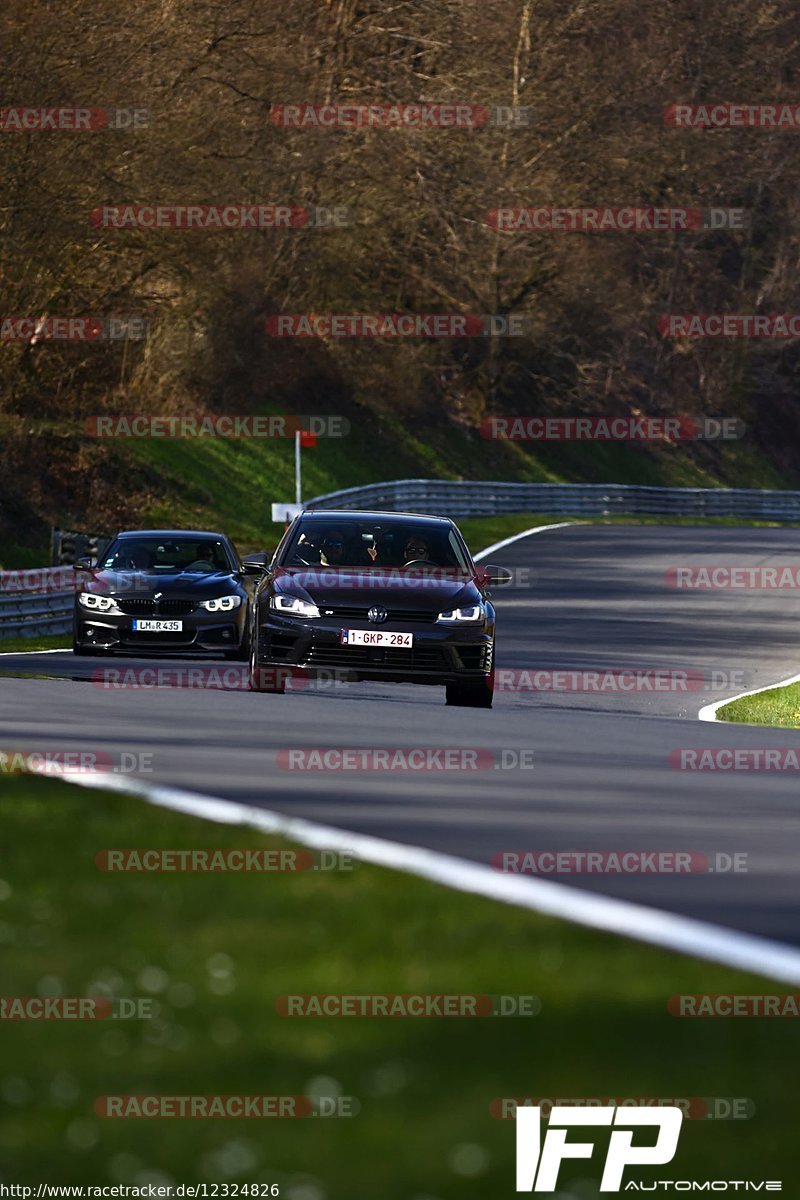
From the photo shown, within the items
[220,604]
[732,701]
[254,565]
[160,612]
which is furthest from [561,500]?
[254,565]

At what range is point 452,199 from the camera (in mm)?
62406

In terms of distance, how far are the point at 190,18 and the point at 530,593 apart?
19.5m

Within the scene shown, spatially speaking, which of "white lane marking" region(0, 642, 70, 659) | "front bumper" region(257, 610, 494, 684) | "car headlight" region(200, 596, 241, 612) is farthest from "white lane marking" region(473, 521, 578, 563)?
"front bumper" region(257, 610, 494, 684)

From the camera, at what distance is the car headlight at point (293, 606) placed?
62.4 ft

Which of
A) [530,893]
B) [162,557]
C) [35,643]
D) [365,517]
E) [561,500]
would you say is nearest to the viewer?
[530,893]

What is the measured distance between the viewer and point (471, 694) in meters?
19.7

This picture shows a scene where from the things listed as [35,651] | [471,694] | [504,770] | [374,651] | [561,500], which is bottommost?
[35,651]

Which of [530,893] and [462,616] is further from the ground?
[530,893]

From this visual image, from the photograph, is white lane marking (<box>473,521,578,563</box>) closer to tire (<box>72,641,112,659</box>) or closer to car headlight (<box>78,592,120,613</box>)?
tire (<box>72,641,112,659</box>)

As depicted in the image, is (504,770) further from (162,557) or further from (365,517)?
(162,557)

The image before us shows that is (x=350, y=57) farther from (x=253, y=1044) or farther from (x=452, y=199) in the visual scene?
(x=253, y=1044)

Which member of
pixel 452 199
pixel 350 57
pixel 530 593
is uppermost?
pixel 350 57

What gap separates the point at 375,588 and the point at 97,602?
18.9 ft

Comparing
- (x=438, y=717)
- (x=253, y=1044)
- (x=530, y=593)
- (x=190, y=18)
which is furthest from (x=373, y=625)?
(x=190, y=18)
